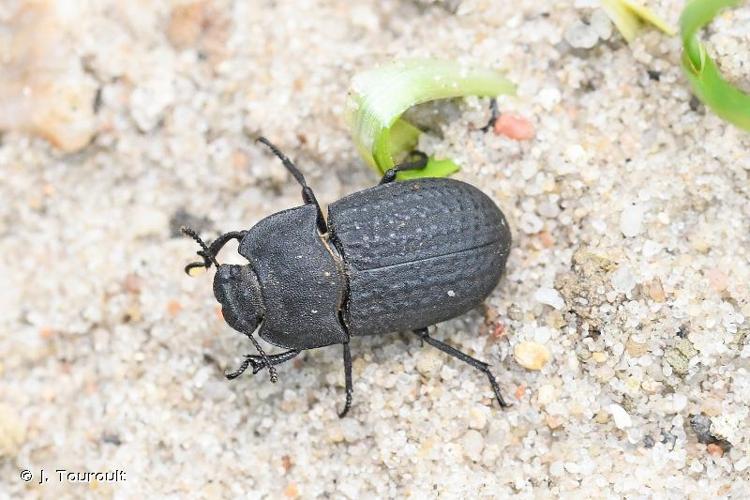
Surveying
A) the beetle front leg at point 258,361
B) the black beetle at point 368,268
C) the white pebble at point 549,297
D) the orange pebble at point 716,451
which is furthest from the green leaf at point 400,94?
the orange pebble at point 716,451

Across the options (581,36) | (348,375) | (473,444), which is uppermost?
(581,36)

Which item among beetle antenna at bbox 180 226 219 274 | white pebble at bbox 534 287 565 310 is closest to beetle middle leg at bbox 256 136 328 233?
beetle antenna at bbox 180 226 219 274

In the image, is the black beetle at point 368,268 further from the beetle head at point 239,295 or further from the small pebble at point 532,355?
the small pebble at point 532,355

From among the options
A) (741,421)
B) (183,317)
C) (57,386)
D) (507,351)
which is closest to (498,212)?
(507,351)

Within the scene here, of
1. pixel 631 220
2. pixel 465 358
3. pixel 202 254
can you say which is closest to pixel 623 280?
pixel 631 220

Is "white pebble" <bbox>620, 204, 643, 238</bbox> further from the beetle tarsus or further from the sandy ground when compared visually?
the beetle tarsus

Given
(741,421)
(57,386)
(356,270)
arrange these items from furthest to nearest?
(57,386), (356,270), (741,421)

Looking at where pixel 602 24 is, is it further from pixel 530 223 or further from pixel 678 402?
pixel 678 402

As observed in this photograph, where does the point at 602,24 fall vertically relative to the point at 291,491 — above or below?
above

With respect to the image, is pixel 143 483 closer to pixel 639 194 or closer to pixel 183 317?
pixel 183 317
